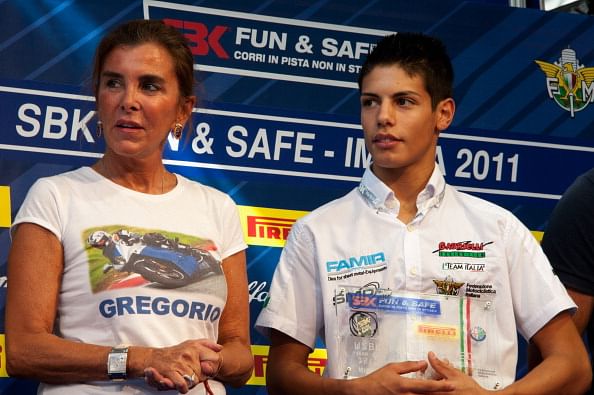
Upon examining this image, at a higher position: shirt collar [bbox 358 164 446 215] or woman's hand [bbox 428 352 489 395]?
shirt collar [bbox 358 164 446 215]

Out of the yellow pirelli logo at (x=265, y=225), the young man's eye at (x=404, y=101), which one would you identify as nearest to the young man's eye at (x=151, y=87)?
the young man's eye at (x=404, y=101)

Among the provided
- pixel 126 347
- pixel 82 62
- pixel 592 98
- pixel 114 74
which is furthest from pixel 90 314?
pixel 592 98

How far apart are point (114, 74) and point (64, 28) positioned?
0.89 m

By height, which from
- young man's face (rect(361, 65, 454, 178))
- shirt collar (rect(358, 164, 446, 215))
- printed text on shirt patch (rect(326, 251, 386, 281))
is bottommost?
printed text on shirt patch (rect(326, 251, 386, 281))

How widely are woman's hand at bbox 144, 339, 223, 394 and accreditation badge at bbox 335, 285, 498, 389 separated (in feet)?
1.29

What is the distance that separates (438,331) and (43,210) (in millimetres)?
994

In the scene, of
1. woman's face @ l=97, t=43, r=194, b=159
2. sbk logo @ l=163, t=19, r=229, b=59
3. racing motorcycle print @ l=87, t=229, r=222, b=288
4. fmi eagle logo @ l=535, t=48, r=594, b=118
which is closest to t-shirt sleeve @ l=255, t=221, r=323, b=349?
racing motorcycle print @ l=87, t=229, r=222, b=288

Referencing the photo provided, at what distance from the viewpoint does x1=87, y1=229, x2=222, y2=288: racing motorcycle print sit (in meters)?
2.38

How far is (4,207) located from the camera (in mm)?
3166

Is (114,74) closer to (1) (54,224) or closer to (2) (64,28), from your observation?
(1) (54,224)

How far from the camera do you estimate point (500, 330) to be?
2.56 meters

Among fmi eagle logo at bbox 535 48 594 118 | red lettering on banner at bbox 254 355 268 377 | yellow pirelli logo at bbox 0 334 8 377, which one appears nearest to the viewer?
yellow pirelli logo at bbox 0 334 8 377

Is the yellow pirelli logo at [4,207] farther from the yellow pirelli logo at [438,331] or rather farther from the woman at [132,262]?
the yellow pirelli logo at [438,331]

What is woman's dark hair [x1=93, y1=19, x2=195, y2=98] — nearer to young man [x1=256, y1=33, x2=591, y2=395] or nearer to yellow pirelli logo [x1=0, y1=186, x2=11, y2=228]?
young man [x1=256, y1=33, x2=591, y2=395]
